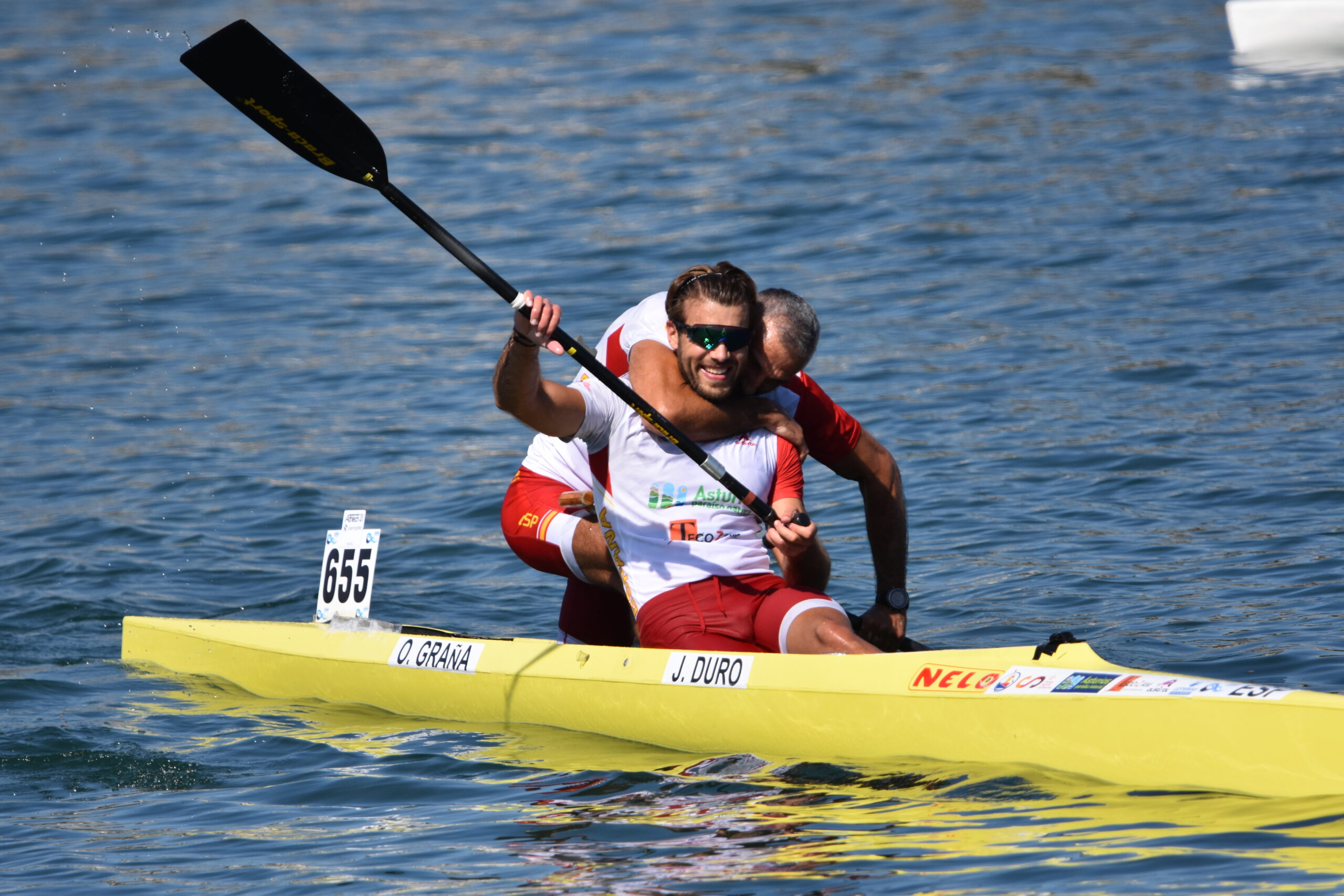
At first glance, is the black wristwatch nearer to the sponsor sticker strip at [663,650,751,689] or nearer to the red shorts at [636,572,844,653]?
the red shorts at [636,572,844,653]

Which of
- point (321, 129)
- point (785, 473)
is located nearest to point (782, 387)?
point (785, 473)

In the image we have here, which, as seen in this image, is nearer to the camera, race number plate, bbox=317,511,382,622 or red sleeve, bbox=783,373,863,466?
red sleeve, bbox=783,373,863,466

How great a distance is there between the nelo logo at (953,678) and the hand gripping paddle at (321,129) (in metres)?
0.60

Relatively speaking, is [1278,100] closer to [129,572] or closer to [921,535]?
[921,535]

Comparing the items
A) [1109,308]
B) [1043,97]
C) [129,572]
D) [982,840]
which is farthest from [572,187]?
[982,840]

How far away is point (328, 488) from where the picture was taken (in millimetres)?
9227

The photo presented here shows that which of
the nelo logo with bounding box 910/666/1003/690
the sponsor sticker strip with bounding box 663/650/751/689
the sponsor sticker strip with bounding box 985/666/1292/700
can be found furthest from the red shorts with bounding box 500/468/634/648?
the sponsor sticker strip with bounding box 985/666/1292/700

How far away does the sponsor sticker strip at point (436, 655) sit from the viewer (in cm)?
566

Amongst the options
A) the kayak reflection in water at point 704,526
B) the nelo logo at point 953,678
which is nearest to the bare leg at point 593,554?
the kayak reflection in water at point 704,526

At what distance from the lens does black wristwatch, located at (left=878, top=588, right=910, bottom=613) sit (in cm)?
541

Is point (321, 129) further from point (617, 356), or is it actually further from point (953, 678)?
point (953, 678)

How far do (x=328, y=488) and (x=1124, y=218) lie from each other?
6.82 m

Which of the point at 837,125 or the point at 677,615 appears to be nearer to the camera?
the point at 677,615

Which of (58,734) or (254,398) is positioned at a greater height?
(254,398)
